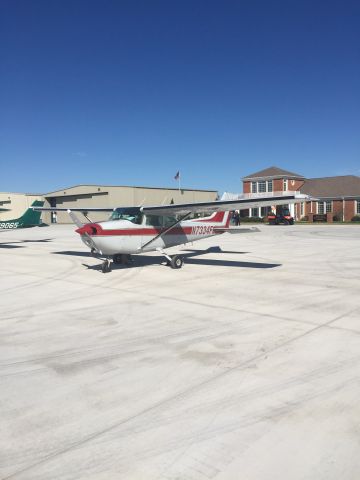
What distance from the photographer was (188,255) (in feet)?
55.5

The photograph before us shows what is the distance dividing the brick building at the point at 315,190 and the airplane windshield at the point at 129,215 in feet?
149

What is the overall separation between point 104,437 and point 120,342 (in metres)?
2.48

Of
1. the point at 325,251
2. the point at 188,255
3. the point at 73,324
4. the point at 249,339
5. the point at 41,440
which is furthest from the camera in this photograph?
the point at 325,251

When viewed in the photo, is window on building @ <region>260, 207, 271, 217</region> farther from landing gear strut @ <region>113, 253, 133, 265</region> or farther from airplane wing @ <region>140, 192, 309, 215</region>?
landing gear strut @ <region>113, 253, 133, 265</region>

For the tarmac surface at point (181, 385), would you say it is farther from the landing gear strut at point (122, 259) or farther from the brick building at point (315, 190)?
the brick building at point (315, 190)

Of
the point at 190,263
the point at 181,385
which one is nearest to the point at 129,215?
the point at 190,263

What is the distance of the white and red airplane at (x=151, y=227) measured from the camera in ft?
38.5

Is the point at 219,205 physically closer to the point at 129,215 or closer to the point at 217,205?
the point at 217,205

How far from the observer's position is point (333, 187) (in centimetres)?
5809

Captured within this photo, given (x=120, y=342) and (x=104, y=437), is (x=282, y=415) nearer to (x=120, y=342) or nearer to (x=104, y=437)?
(x=104, y=437)

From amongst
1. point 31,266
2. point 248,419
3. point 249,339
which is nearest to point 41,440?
point 248,419

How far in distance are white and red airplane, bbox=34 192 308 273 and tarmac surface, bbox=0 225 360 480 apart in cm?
286

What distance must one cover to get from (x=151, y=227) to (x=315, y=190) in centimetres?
5131

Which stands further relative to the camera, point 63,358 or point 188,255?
point 188,255
